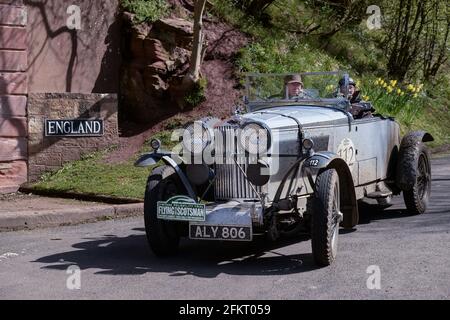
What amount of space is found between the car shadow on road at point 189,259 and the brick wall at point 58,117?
4165 millimetres

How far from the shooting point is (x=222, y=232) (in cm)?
652

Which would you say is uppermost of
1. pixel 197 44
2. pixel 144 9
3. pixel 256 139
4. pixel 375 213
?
pixel 144 9

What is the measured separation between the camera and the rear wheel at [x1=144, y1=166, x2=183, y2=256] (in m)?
6.98

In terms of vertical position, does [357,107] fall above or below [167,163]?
above

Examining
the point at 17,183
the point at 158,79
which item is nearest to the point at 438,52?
the point at 158,79

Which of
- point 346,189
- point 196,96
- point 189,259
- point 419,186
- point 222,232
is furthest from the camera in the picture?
point 196,96

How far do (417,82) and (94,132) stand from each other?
9.85 meters

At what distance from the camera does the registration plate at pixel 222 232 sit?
6.43m

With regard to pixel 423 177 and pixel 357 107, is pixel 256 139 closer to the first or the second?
pixel 357 107

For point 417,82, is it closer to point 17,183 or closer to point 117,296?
point 17,183

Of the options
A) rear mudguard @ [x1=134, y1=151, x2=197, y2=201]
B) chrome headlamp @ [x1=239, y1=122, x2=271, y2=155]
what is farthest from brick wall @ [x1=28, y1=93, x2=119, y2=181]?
chrome headlamp @ [x1=239, y1=122, x2=271, y2=155]

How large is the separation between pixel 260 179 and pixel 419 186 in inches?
132

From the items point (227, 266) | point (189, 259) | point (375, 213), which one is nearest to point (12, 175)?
point (189, 259)

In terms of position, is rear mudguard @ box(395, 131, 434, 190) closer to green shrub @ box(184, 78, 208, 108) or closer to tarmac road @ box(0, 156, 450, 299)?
tarmac road @ box(0, 156, 450, 299)
